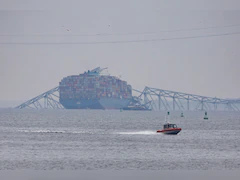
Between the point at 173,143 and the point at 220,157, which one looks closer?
the point at 220,157

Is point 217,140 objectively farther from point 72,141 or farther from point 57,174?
point 57,174

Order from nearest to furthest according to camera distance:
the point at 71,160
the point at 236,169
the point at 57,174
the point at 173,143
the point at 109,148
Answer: the point at 57,174
the point at 236,169
the point at 71,160
the point at 109,148
the point at 173,143

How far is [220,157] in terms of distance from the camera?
Result: 59094 millimetres

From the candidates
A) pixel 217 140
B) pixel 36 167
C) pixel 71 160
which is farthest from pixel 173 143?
pixel 36 167

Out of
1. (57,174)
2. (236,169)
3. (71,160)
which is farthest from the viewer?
(71,160)

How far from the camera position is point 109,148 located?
67812 mm

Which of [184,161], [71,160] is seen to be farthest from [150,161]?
[71,160]

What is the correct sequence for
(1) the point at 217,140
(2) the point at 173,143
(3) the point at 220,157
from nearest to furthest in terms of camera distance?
(3) the point at 220,157
(2) the point at 173,143
(1) the point at 217,140

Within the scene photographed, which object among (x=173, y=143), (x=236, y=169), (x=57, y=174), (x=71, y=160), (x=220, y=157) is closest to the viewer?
(x=57, y=174)

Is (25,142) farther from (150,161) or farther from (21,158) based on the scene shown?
(150,161)

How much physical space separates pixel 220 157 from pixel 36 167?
17426 mm

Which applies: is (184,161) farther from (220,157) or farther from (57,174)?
(57,174)

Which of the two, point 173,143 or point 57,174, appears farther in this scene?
point 173,143

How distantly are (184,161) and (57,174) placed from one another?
45.5 feet
